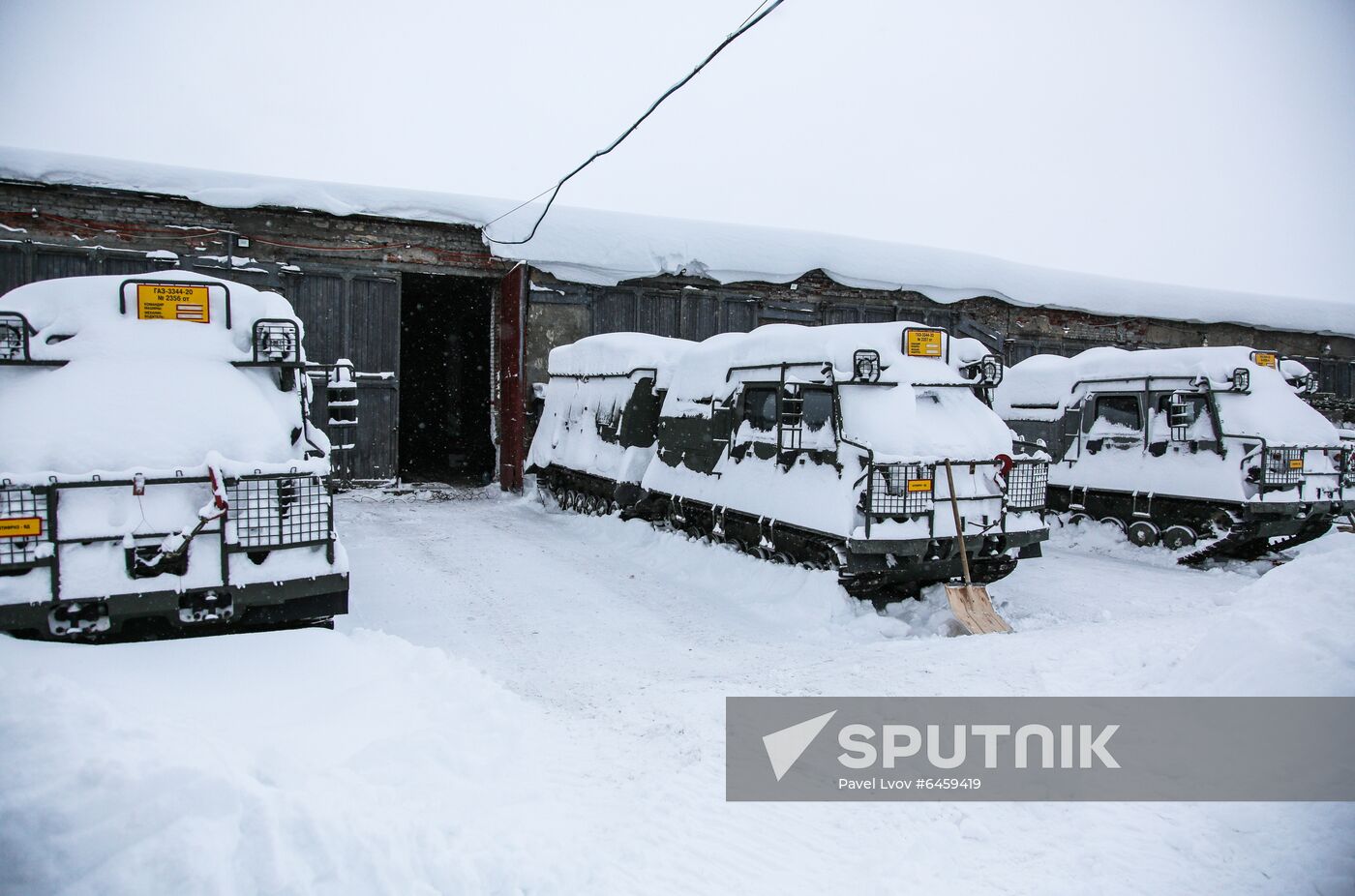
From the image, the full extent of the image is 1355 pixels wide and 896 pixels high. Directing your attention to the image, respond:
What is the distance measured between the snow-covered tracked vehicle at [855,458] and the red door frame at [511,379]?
22.0ft

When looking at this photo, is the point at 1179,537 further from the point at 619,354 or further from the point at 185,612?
the point at 185,612

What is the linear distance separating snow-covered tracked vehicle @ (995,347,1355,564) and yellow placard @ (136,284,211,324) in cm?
1157

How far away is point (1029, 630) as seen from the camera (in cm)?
696

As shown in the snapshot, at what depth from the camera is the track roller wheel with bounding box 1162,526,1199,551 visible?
10.6m

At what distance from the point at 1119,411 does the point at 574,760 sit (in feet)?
35.0

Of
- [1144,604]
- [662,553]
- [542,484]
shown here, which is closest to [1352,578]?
[1144,604]

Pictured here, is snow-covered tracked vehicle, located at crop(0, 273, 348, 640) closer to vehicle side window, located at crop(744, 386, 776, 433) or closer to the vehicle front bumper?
the vehicle front bumper

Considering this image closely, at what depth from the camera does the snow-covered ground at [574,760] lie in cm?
281

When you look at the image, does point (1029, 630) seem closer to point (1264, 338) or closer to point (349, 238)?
point (349, 238)

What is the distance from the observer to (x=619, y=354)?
1280cm

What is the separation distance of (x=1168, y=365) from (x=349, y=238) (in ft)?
49.1

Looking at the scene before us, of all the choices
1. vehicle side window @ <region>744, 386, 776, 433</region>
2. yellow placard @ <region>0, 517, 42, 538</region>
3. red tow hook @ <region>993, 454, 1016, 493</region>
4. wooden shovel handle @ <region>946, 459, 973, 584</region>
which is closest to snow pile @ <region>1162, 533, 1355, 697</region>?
wooden shovel handle @ <region>946, 459, 973, 584</region>

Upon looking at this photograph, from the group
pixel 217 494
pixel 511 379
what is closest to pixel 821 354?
pixel 217 494

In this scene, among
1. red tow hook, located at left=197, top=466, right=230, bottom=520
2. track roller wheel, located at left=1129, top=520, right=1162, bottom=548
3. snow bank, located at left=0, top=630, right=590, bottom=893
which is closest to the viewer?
snow bank, located at left=0, top=630, right=590, bottom=893
